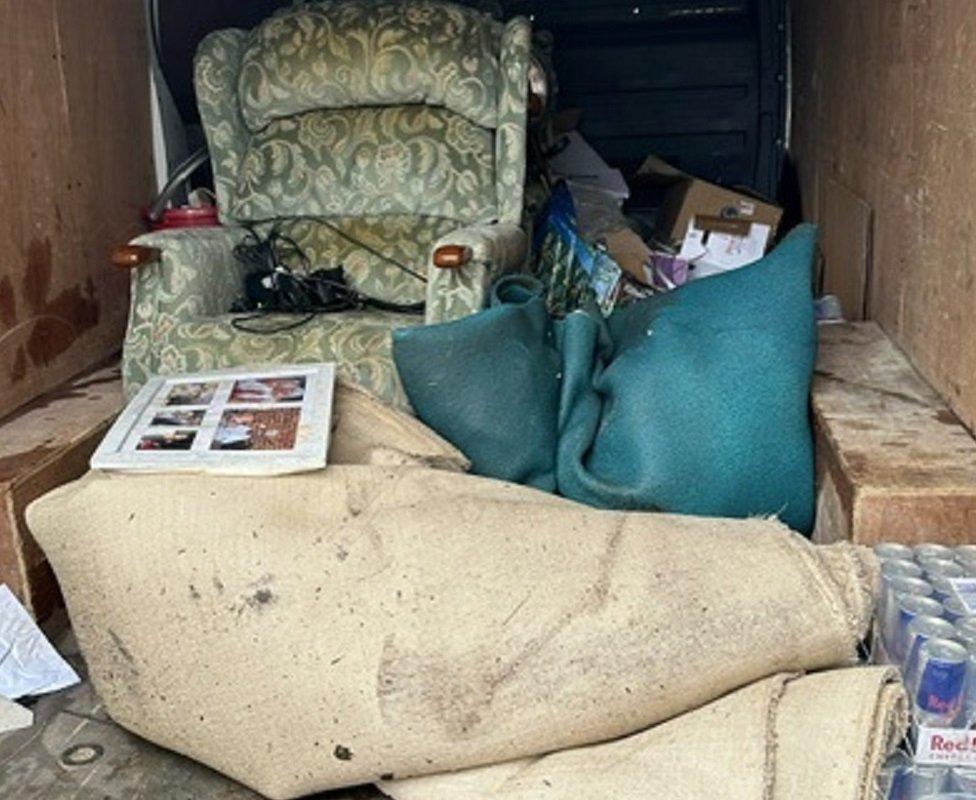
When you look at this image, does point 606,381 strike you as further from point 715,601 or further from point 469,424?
point 715,601

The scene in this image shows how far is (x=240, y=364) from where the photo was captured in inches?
82.8

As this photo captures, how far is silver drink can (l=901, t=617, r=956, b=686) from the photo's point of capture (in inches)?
42.9

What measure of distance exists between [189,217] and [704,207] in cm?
164

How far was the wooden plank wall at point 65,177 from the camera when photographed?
2057 millimetres

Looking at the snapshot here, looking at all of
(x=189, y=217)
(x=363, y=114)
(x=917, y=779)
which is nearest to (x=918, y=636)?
(x=917, y=779)

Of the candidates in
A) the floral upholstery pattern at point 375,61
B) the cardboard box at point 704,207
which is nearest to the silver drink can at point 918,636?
the floral upholstery pattern at point 375,61

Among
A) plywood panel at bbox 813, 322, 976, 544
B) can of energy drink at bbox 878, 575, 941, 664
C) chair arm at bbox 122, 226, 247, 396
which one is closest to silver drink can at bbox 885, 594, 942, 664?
can of energy drink at bbox 878, 575, 941, 664

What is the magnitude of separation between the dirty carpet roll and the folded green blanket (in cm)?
31

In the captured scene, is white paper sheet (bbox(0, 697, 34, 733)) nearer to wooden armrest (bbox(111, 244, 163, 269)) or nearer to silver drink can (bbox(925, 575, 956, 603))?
wooden armrest (bbox(111, 244, 163, 269))

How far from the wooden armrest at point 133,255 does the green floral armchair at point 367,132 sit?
215 millimetres

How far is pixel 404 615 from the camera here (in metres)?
1.20

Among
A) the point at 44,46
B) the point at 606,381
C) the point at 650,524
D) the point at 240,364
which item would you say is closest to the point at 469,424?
the point at 606,381

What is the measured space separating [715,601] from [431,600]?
328 millimetres

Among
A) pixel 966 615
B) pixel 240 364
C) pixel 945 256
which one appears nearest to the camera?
pixel 966 615
